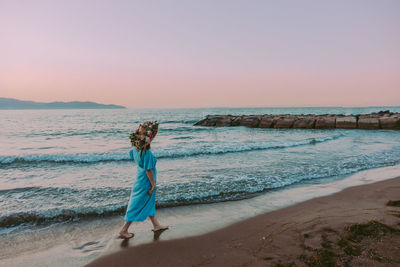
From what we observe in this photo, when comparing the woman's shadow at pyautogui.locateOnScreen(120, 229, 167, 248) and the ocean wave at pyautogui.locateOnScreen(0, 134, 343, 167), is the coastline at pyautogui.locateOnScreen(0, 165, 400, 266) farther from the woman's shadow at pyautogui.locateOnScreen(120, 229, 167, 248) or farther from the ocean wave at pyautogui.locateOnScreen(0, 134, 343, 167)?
the ocean wave at pyautogui.locateOnScreen(0, 134, 343, 167)

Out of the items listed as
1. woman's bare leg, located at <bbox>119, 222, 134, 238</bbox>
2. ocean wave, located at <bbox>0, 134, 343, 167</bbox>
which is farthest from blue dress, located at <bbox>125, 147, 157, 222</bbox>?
ocean wave, located at <bbox>0, 134, 343, 167</bbox>

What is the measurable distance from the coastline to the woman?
0.29m

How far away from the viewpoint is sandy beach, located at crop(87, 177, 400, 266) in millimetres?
2354

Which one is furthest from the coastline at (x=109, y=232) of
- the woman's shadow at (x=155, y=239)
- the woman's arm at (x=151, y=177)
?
the woman's arm at (x=151, y=177)

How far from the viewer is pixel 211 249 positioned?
2842 mm

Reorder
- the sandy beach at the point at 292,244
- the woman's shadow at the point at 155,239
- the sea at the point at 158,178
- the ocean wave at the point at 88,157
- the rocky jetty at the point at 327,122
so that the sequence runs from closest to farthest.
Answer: the sandy beach at the point at 292,244, the woman's shadow at the point at 155,239, the sea at the point at 158,178, the ocean wave at the point at 88,157, the rocky jetty at the point at 327,122

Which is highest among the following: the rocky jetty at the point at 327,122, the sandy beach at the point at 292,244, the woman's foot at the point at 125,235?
the rocky jetty at the point at 327,122

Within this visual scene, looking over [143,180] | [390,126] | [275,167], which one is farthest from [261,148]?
[390,126]

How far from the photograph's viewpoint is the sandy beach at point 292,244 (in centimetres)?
235

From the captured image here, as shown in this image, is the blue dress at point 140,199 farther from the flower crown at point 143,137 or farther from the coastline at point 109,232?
the coastline at point 109,232

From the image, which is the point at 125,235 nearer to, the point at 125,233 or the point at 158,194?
the point at 125,233

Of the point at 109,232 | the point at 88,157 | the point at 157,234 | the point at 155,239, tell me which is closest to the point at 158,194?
the point at 109,232

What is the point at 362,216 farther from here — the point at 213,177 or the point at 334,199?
the point at 213,177

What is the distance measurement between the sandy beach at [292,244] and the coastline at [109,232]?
8.3 inches
